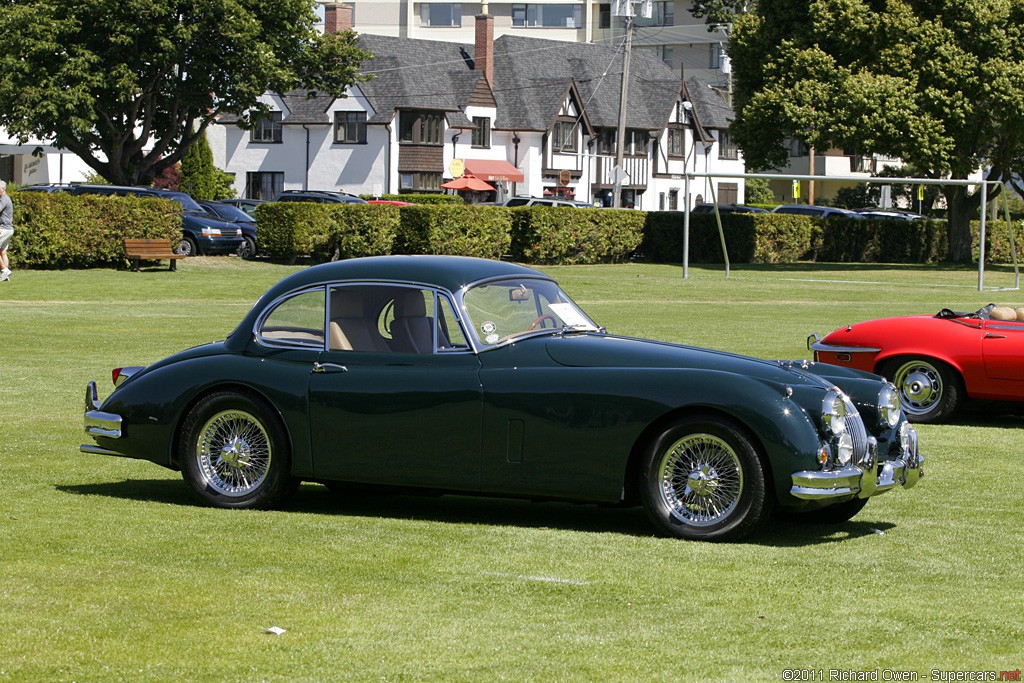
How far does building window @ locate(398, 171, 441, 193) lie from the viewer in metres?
78.0

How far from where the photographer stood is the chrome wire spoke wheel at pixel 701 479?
805cm

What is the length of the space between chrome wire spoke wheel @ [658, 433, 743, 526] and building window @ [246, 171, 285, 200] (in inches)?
2944

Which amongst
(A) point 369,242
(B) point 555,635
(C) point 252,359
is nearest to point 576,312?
(C) point 252,359

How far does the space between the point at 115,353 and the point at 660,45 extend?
105 m

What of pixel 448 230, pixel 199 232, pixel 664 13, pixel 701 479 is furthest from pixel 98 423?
pixel 664 13

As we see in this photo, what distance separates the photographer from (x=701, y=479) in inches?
318

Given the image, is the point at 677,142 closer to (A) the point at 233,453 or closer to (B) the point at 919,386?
(B) the point at 919,386

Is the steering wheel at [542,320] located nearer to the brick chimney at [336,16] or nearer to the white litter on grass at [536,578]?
the white litter on grass at [536,578]

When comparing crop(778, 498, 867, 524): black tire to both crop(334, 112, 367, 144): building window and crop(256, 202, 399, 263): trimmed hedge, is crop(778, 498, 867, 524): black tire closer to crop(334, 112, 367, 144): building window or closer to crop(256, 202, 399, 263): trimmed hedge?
crop(256, 202, 399, 263): trimmed hedge

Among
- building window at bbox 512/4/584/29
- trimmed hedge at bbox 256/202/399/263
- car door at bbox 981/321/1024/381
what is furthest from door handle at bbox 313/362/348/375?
building window at bbox 512/4/584/29

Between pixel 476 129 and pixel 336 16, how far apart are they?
9.40 meters

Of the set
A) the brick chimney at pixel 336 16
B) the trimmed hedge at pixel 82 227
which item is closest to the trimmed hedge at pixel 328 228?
the trimmed hedge at pixel 82 227

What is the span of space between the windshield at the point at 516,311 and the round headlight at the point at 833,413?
1.67 meters

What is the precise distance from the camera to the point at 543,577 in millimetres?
7176
